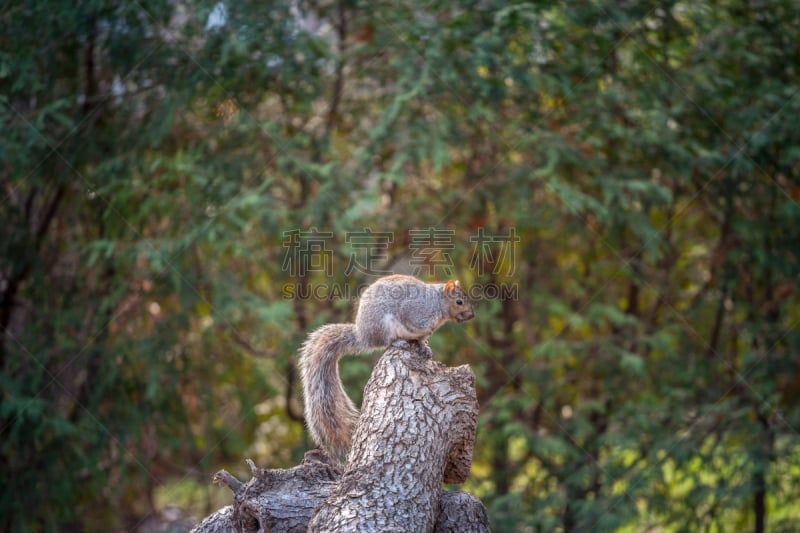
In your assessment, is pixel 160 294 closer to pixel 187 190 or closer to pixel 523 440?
pixel 187 190

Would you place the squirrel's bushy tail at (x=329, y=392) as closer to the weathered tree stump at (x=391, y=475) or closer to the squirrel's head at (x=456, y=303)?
the weathered tree stump at (x=391, y=475)

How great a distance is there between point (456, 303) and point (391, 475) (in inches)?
40.1

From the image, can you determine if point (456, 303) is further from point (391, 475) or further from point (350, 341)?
point (391, 475)

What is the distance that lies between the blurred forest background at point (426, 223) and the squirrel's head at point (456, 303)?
4.96ft

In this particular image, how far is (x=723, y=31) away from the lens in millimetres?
5469

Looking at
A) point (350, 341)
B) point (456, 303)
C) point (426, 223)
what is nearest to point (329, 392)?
point (350, 341)

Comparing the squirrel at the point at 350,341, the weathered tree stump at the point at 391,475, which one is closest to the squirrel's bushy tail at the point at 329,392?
the squirrel at the point at 350,341

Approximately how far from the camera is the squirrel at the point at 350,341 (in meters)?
3.19

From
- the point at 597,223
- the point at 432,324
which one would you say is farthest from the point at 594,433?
the point at 432,324

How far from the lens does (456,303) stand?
11.4 feet

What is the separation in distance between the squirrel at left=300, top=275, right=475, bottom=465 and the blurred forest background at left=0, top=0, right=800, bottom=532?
5.14ft

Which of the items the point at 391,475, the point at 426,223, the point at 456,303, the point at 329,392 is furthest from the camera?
the point at 426,223

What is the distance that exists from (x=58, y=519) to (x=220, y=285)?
1.95 m

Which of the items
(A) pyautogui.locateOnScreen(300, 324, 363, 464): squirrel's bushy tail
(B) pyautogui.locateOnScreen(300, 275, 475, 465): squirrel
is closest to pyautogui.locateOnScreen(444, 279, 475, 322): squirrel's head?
(B) pyautogui.locateOnScreen(300, 275, 475, 465): squirrel
